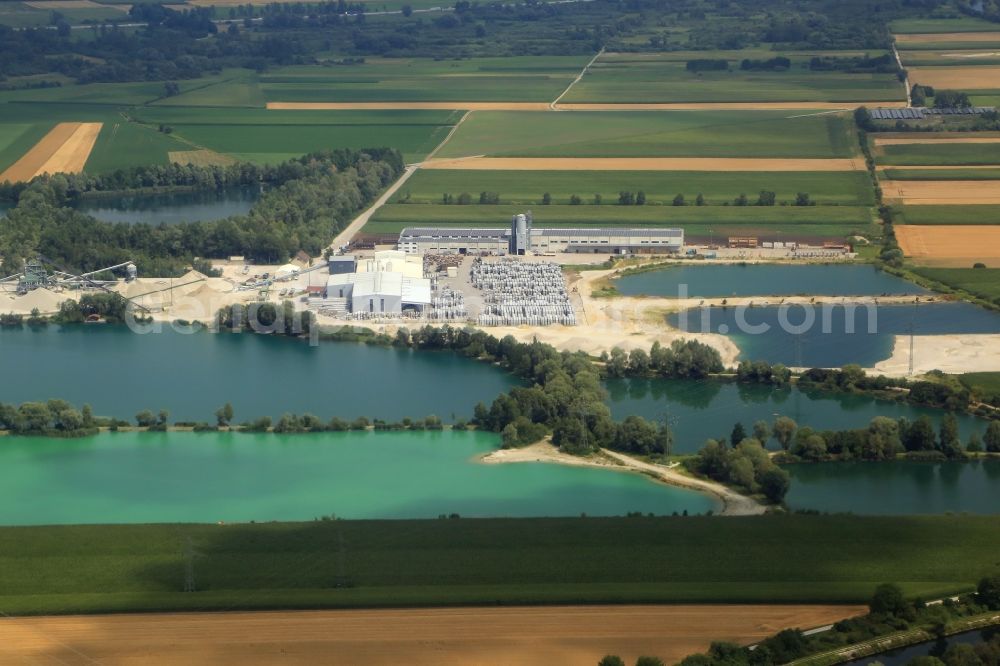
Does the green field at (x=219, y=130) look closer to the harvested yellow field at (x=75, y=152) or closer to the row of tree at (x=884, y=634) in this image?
the harvested yellow field at (x=75, y=152)

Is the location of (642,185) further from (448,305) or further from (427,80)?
(427,80)

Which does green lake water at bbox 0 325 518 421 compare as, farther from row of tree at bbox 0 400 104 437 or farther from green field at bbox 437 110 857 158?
green field at bbox 437 110 857 158

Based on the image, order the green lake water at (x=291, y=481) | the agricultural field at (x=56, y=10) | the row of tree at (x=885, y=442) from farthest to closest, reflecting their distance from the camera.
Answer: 1. the agricultural field at (x=56, y=10)
2. the row of tree at (x=885, y=442)
3. the green lake water at (x=291, y=481)

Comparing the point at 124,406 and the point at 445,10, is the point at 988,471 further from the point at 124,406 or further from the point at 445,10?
the point at 445,10

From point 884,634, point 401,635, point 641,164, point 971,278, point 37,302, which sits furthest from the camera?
point 641,164

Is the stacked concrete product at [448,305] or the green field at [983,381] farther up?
the stacked concrete product at [448,305]

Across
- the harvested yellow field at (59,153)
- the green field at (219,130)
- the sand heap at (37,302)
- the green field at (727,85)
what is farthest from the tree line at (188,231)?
the green field at (727,85)

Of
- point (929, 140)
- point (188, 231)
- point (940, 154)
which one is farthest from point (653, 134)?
point (188, 231)
